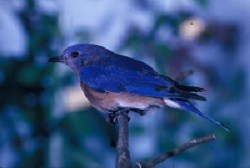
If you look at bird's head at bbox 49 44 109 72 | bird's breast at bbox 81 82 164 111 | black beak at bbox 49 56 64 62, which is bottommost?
bird's breast at bbox 81 82 164 111

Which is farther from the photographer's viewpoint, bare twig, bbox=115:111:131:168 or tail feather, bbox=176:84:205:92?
tail feather, bbox=176:84:205:92

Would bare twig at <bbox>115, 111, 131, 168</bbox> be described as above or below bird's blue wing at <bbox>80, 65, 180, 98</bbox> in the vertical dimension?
below

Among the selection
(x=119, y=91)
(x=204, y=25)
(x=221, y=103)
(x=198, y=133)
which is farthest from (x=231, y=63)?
(x=119, y=91)

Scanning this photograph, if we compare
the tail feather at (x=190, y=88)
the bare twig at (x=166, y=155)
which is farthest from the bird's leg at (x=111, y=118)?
the bare twig at (x=166, y=155)

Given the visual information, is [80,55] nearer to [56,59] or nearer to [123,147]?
[56,59]

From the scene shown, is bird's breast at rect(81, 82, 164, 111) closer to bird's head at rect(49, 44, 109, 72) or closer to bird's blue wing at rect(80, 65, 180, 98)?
bird's blue wing at rect(80, 65, 180, 98)

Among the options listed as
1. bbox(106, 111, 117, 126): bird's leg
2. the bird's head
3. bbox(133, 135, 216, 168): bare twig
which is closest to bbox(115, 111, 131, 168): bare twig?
bbox(133, 135, 216, 168): bare twig

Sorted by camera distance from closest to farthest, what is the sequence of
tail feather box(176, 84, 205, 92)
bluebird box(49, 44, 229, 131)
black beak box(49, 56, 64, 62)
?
tail feather box(176, 84, 205, 92) → bluebird box(49, 44, 229, 131) → black beak box(49, 56, 64, 62)

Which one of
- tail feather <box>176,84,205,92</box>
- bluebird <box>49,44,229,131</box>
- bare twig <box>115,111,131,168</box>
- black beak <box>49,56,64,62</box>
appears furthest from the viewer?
black beak <box>49,56,64,62</box>
